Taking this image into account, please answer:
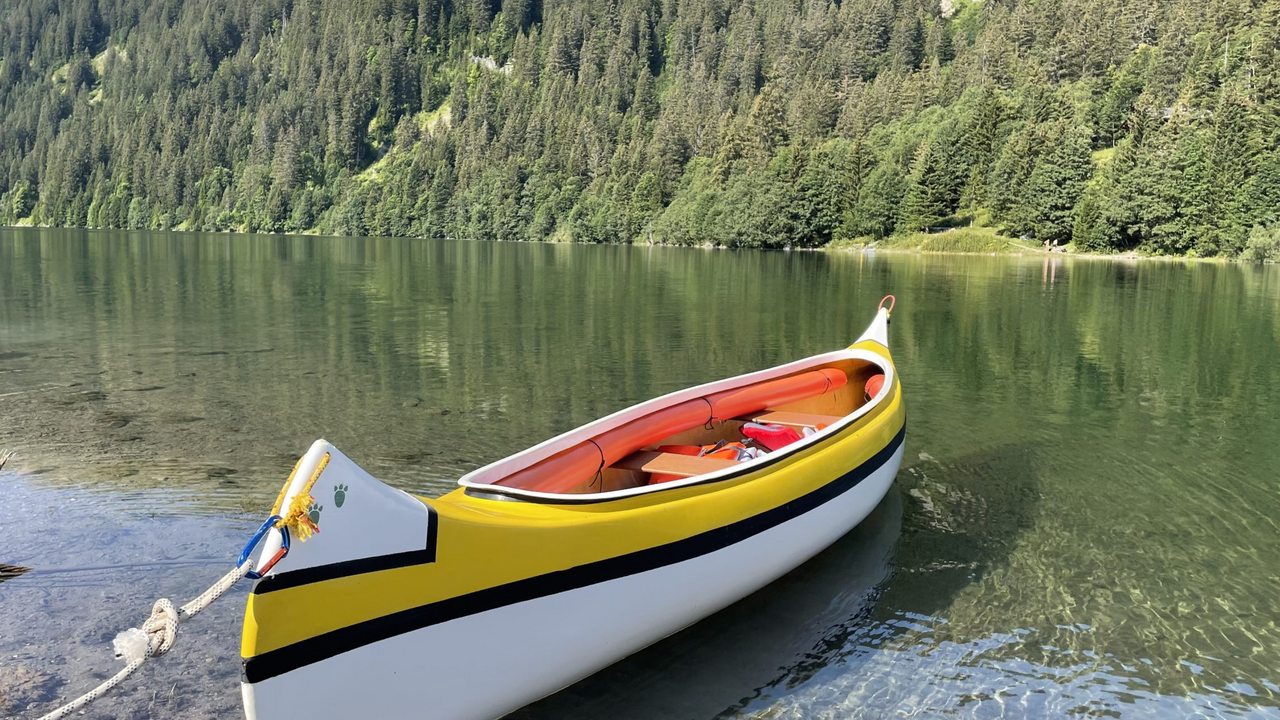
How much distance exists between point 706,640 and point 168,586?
17.5 feet

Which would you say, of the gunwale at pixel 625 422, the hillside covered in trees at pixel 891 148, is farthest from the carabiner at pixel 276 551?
the hillside covered in trees at pixel 891 148

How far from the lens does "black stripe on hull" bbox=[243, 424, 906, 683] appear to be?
4.91m

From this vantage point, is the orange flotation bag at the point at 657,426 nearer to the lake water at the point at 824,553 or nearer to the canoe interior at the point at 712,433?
the canoe interior at the point at 712,433

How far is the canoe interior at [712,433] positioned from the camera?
29.5 ft

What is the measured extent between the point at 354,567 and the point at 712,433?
22.7 ft

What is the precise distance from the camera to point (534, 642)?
609cm

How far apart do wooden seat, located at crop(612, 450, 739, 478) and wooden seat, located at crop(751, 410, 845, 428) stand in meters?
2.22

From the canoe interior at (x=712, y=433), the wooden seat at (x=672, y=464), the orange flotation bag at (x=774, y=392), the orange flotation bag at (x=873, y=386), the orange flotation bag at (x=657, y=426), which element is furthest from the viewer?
the orange flotation bag at (x=873, y=386)

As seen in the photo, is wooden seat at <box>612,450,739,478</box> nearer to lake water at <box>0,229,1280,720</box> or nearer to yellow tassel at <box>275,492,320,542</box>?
lake water at <box>0,229,1280,720</box>

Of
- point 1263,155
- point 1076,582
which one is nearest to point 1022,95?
point 1263,155

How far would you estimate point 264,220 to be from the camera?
188000 millimetres

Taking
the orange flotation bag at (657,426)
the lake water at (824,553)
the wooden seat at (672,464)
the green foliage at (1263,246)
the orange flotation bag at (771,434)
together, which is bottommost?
the lake water at (824,553)

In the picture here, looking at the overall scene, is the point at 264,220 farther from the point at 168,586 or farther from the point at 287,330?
the point at 168,586

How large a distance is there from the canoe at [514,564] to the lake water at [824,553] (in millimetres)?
801
